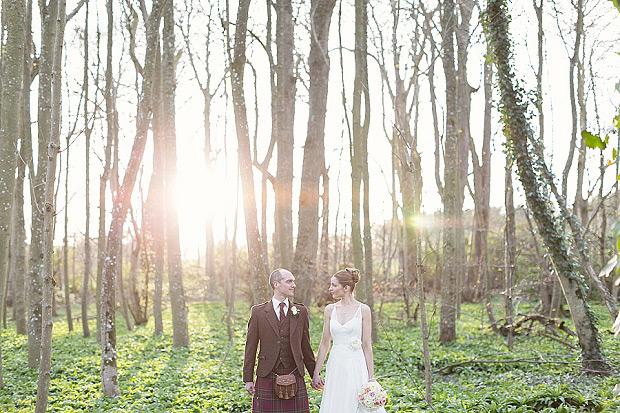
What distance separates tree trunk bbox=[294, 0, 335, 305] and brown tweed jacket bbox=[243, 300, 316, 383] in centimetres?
991

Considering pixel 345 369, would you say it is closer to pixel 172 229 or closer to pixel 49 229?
pixel 49 229

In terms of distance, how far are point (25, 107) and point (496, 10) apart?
33.0ft

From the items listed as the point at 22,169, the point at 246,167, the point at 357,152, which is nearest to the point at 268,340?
the point at 246,167

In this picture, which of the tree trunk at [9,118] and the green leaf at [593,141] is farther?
the tree trunk at [9,118]

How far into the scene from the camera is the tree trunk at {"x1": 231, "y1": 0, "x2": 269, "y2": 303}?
9.31 metres

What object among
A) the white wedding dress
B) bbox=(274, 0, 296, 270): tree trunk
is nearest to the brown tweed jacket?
the white wedding dress

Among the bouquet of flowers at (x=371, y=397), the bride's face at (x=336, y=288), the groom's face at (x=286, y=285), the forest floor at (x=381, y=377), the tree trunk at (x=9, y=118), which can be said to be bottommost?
the forest floor at (x=381, y=377)

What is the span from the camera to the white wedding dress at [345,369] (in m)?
5.93

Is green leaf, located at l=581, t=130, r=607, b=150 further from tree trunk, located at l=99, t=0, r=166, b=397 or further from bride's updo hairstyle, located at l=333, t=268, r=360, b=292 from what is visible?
tree trunk, located at l=99, t=0, r=166, b=397

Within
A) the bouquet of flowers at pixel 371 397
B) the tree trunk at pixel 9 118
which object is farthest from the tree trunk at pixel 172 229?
the bouquet of flowers at pixel 371 397

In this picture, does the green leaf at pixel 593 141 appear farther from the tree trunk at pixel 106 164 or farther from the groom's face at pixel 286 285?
the tree trunk at pixel 106 164

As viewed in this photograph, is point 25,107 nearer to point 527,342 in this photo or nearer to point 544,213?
point 544,213

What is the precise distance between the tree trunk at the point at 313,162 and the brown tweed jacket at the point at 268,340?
390 inches

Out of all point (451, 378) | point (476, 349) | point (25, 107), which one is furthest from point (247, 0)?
point (476, 349)
